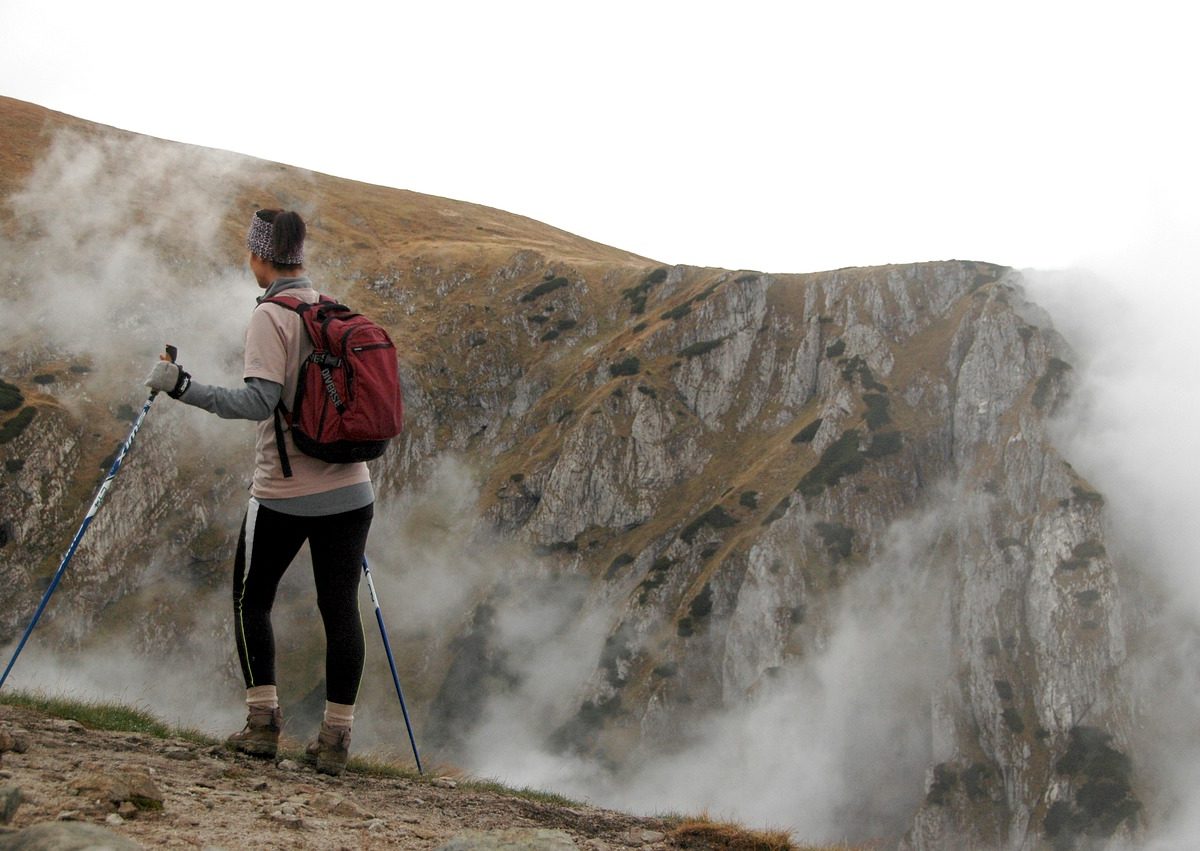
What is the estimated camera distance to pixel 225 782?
7023 millimetres

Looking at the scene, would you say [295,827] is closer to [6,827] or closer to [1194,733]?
[6,827]

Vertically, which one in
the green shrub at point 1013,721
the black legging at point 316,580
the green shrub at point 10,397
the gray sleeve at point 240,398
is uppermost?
the gray sleeve at point 240,398

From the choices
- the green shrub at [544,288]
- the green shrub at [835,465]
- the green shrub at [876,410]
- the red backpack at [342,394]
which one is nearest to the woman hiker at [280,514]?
the red backpack at [342,394]

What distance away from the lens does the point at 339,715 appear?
7.91 meters

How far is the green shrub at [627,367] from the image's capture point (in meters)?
113

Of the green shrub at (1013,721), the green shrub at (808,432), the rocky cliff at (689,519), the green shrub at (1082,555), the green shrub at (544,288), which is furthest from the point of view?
the green shrub at (544,288)

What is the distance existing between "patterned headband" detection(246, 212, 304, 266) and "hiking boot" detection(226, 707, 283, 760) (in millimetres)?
4007

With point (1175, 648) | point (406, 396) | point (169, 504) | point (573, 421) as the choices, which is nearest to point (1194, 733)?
point (1175, 648)

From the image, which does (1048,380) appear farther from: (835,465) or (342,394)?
(342,394)

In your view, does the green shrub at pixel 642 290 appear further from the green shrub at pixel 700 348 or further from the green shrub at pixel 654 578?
the green shrub at pixel 654 578

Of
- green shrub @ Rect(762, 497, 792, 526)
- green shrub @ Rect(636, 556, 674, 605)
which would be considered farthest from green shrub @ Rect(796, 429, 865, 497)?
green shrub @ Rect(636, 556, 674, 605)

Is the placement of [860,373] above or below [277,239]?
above

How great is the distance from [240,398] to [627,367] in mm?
107126

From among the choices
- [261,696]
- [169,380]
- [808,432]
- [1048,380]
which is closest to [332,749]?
[261,696]
